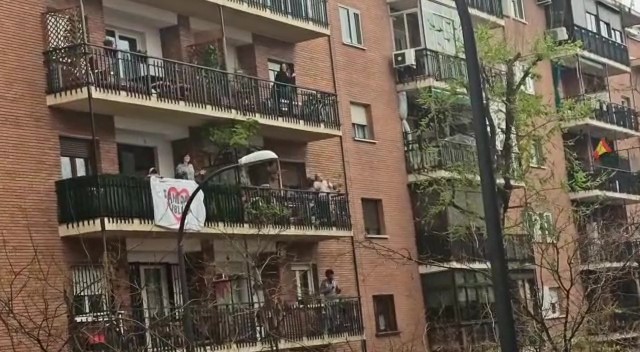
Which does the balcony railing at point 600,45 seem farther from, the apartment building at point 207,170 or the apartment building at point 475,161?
the apartment building at point 207,170

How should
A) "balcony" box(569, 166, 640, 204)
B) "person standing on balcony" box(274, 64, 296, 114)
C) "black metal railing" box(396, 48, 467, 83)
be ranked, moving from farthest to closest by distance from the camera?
"balcony" box(569, 166, 640, 204) → "black metal railing" box(396, 48, 467, 83) → "person standing on balcony" box(274, 64, 296, 114)

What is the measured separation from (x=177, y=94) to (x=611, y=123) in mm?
25166

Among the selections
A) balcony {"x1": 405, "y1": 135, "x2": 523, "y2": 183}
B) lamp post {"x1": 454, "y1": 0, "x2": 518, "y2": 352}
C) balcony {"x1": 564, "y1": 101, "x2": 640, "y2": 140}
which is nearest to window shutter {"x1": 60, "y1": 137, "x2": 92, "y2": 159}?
balcony {"x1": 405, "y1": 135, "x2": 523, "y2": 183}

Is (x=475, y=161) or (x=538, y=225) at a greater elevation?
(x=475, y=161)

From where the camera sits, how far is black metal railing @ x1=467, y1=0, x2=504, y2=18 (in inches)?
1529

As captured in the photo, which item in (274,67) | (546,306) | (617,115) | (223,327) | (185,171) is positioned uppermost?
(274,67)

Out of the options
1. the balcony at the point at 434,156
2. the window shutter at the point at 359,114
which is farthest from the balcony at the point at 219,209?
the balcony at the point at 434,156

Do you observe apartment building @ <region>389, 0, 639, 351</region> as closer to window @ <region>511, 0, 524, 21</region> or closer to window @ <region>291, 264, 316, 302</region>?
window @ <region>511, 0, 524, 21</region>

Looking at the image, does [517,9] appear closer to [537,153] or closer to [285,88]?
[537,153]

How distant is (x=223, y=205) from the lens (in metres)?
26.3

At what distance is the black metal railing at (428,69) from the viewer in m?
35.3

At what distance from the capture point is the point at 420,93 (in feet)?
113

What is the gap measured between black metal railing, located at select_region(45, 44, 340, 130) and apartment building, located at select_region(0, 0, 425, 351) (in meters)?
0.04

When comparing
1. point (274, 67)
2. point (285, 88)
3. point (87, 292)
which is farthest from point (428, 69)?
point (87, 292)
